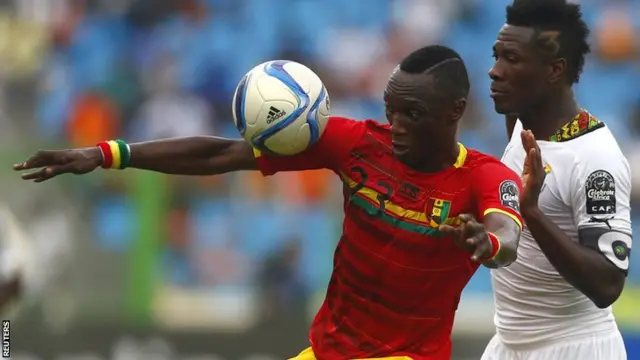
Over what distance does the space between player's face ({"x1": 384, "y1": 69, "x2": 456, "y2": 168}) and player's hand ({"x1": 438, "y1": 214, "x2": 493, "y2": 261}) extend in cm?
70

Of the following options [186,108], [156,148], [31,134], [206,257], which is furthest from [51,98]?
[156,148]

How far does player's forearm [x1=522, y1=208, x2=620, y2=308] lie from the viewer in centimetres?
490

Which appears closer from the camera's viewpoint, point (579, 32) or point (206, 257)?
point (579, 32)

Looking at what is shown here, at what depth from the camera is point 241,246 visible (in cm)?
1163

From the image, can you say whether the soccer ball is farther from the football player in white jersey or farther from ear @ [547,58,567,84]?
ear @ [547,58,567,84]

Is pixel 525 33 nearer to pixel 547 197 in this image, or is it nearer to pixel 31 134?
pixel 547 197

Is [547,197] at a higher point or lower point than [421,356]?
higher

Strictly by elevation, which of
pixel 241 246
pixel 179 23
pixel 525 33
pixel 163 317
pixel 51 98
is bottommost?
pixel 163 317

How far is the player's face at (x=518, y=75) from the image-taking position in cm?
527

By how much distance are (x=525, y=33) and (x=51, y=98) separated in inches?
321

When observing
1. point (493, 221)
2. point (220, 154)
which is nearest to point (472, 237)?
point (493, 221)

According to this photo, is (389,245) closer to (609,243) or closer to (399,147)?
(399,147)

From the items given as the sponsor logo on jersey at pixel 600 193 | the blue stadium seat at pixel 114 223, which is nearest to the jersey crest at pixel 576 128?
the sponsor logo on jersey at pixel 600 193

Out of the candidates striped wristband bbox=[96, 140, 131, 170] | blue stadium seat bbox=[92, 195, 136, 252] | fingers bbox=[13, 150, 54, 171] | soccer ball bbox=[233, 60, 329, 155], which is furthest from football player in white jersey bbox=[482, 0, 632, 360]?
blue stadium seat bbox=[92, 195, 136, 252]
